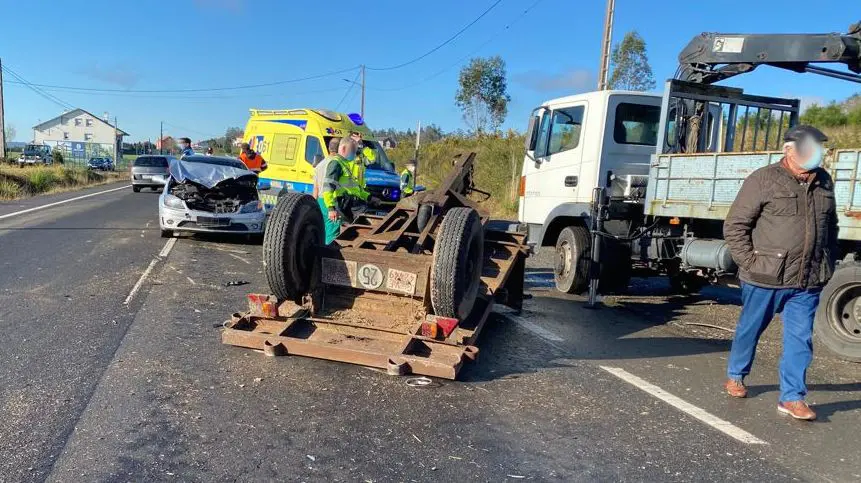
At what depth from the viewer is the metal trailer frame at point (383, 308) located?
4.68 metres

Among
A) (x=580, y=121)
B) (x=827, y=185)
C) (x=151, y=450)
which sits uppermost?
(x=580, y=121)

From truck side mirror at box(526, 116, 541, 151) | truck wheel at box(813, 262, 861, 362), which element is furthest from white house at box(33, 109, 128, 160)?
truck wheel at box(813, 262, 861, 362)

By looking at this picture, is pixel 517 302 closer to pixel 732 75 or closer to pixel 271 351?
pixel 271 351

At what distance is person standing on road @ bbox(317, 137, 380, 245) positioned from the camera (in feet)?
22.4

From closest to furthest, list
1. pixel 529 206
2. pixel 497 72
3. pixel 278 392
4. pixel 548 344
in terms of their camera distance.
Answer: pixel 278 392, pixel 548 344, pixel 529 206, pixel 497 72

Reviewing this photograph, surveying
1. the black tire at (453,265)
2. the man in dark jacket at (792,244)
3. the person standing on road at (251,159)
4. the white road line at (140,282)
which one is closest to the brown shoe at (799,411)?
the man in dark jacket at (792,244)

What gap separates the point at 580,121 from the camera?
8445 millimetres

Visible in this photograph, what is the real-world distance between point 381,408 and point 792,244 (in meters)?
2.87

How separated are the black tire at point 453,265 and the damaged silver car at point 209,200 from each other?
7205 millimetres

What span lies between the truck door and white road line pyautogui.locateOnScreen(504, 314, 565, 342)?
2353mm

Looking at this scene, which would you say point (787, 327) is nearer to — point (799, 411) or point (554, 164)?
point (799, 411)

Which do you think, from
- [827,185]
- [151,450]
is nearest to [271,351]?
[151,450]

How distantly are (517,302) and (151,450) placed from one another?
14.0ft

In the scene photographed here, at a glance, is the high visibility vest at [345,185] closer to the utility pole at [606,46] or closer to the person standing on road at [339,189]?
the person standing on road at [339,189]
